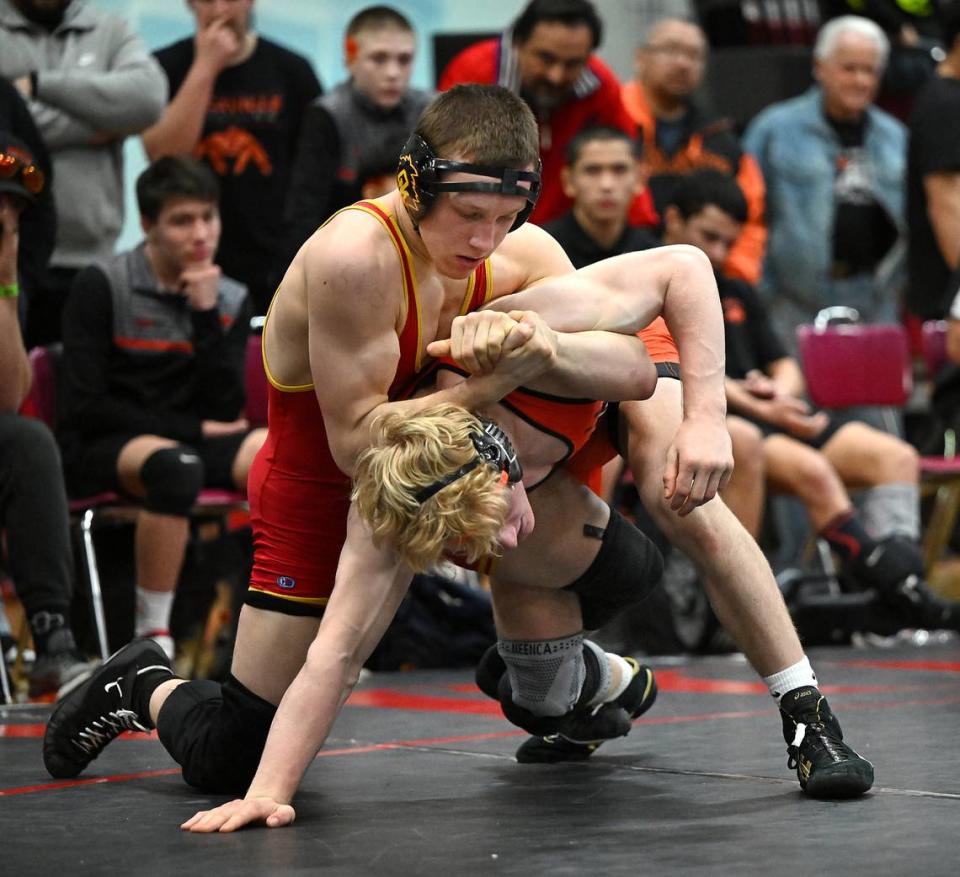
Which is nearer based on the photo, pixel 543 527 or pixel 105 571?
pixel 543 527

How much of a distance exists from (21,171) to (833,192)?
3.92 meters

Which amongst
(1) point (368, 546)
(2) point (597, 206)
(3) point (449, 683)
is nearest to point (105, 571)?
(3) point (449, 683)

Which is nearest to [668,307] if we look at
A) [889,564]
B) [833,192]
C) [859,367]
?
[889,564]

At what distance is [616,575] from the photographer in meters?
3.19

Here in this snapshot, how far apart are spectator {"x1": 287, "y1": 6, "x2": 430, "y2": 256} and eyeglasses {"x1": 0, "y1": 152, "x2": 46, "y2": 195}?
1.40 metres

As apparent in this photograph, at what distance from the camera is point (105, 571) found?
17.7 feet

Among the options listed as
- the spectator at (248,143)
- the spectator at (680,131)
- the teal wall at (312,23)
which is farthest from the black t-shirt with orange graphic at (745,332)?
the teal wall at (312,23)

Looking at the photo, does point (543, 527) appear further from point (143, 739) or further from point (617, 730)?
point (143, 739)

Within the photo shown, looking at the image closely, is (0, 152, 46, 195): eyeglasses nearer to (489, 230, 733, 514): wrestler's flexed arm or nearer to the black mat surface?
the black mat surface

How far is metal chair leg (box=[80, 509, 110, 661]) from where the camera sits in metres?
4.97

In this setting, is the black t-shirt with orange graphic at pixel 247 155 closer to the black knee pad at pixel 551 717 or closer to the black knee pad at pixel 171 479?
the black knee pad at pixel 171 479

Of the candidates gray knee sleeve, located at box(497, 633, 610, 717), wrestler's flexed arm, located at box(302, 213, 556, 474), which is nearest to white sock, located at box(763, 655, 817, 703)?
gray knee sleeve, located at box(497, 633, 610, 717)

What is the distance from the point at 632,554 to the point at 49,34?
124 inches

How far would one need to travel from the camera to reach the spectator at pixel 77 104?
17.3ft
